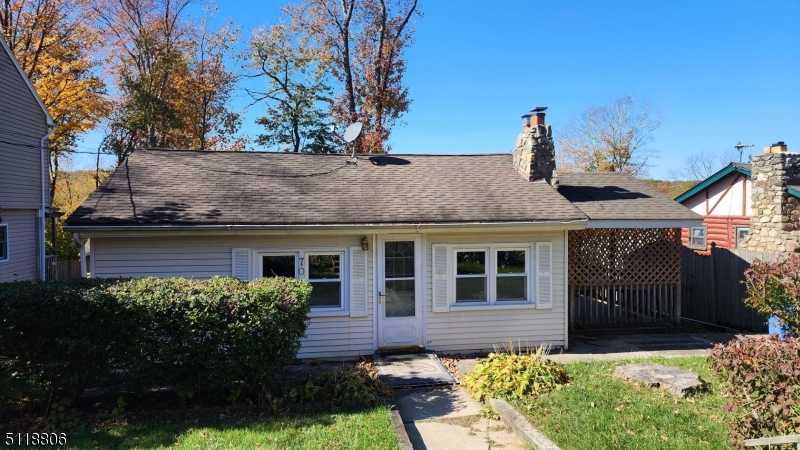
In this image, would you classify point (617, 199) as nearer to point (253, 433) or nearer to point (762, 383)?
point (762, 383)

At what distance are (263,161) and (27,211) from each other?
903 centimetres

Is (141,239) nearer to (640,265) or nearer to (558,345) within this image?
(558,345)

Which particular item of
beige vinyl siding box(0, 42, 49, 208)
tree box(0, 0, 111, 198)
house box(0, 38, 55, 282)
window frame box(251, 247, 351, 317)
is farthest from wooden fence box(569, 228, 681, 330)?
tree box(0, 0, 111, 198)

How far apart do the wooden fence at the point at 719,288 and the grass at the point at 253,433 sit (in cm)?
948

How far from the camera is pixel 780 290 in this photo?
8.23 meters

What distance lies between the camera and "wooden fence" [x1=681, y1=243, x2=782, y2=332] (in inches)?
449

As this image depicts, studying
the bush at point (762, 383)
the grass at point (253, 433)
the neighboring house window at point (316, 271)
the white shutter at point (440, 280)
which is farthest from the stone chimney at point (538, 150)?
the bush at point (762, 383)

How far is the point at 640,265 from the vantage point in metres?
11.4

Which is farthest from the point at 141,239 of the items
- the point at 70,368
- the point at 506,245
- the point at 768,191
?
the point at 768,191

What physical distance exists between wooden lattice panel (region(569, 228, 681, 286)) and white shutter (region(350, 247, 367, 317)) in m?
5.14

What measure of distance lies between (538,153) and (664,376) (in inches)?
223

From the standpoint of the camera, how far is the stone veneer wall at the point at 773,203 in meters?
12.5

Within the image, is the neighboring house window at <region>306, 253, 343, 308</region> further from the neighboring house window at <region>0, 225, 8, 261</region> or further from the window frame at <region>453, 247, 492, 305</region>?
the neighboring house window at <region>0, 225, 8, 261</region>

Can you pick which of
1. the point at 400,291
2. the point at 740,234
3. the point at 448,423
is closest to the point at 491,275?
the point at 400,291
